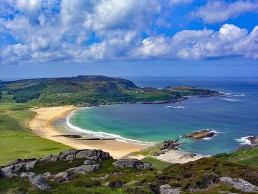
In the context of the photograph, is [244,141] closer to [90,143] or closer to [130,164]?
[90,143]

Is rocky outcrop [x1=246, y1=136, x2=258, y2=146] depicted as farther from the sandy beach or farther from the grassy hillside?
the grassy hillside

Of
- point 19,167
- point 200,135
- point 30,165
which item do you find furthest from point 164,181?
point 200,135

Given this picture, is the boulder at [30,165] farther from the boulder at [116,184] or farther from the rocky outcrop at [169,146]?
the rocky outcrop at [169,146]

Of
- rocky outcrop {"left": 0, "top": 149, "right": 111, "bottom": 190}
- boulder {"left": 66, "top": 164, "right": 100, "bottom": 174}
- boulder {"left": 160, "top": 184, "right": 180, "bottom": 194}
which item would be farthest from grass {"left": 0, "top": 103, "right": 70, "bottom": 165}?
boulder {"left": 160, "top": 184, "right": 180, "bottom": 194}

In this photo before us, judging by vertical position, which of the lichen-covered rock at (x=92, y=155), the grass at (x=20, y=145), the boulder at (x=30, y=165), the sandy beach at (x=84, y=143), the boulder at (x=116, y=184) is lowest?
the sandy beach at (x=84, y=143)

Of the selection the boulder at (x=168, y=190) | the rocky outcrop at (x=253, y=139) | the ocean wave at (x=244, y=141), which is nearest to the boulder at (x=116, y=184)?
the boulder at (x=168, y=190)

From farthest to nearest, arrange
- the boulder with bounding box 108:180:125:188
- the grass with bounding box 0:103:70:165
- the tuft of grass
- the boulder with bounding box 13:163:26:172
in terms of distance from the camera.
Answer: the grass with bounding box 0:103:70:165, the boulder with bounding box 13:163:26:172, the tuft of grass, the boulder with bounding box 108:180:125:188

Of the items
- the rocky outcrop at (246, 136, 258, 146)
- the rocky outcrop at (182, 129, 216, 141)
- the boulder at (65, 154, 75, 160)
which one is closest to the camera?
the boulder at (65, 154, 75, 160)

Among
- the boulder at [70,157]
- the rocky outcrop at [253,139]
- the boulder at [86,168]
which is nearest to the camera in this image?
the boulder at [86,168]

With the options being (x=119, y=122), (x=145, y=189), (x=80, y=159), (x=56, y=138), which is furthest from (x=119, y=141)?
(x=145, y=189)

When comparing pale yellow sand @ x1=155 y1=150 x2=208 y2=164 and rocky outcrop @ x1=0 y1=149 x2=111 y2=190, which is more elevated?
rocky outcrop @ x1=0 y1=149 x2=111 y2=190
